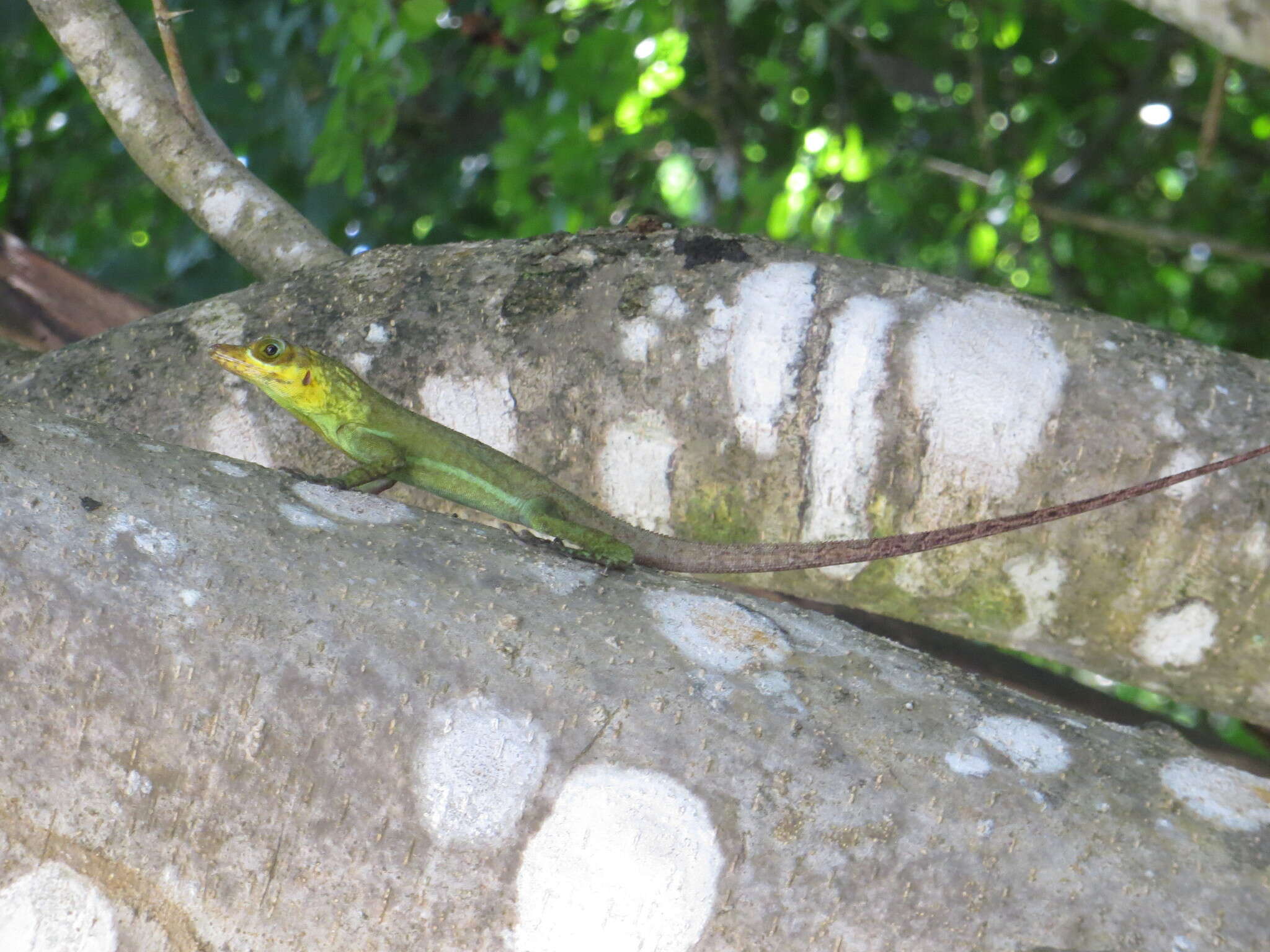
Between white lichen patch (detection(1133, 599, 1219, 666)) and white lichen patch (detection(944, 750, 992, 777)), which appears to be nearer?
white lichen patch (detection(944, 750, 992, 777))

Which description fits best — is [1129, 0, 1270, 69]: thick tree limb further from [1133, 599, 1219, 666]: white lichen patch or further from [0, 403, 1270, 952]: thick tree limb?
[0, 403, 1270, 952]: thick tree limb

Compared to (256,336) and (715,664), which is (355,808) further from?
(256,336)

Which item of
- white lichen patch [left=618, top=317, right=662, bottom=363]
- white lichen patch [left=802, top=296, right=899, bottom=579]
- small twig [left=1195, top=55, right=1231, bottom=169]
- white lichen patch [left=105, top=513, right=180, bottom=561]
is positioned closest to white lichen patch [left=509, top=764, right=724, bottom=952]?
white lichen patch [left=105, top=513, right=180, bottom=561]

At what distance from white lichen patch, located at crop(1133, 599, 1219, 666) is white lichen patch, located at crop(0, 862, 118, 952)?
205 centimetres

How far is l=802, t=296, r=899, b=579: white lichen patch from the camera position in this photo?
2332 millimetres

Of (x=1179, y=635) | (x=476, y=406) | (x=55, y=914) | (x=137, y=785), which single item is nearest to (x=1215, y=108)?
(x=1179, y=635)

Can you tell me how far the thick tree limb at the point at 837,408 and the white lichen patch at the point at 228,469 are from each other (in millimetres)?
679

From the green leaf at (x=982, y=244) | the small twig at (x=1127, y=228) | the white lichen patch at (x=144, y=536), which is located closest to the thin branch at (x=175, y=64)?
the white lichen patch at (x=144, y=536)

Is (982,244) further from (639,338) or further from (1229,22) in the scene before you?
(639,338)

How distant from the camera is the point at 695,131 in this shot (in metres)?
5.39

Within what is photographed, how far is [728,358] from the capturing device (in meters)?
2.37

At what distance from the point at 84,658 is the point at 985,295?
1.94m

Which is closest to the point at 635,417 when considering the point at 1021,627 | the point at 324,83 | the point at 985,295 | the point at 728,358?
the point at 728,358

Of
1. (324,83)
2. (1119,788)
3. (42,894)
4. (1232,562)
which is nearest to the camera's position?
(42,894)
